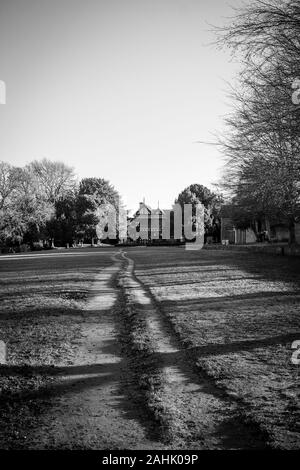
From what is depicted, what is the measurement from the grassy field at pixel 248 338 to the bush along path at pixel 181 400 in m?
0.13

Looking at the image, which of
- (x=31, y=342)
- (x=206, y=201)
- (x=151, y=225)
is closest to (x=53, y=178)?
(x=151, y=225)

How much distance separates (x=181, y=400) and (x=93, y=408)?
985 millimetres

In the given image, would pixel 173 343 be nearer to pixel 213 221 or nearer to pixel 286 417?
pixel 286 417

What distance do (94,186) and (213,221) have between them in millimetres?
25543

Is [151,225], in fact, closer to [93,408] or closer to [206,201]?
[206,201]

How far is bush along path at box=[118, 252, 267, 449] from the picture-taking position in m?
3.45

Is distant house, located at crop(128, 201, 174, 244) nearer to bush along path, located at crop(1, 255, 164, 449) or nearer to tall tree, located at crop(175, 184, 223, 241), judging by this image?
tall tree, located at crop(175, 184, 223, 241)

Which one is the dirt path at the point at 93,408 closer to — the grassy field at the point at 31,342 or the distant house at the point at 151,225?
the grassy field at the point at 31,342

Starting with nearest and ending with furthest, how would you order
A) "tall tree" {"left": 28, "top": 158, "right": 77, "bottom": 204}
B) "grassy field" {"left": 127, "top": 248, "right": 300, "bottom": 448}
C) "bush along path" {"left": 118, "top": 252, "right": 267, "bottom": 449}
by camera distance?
"bush along path" {"left": 118, "top": 252, "right": 267, "bottom": 449}, "grassy field" {"left": 127, "top": 248, "right": 300, "bottom": 448}, "tall tree" {"left": 28, "top": 158, "right": 77, "bottom": 204}

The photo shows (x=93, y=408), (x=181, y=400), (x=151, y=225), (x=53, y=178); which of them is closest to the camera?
(x=93, y=408)

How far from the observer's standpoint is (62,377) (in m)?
5.08

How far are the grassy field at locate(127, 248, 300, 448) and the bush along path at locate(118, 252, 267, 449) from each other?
133 millimetres

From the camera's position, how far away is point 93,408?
164 inches

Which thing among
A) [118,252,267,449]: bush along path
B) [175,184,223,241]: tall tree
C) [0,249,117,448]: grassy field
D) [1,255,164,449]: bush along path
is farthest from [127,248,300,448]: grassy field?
[175,184,223,241]: tall tree
